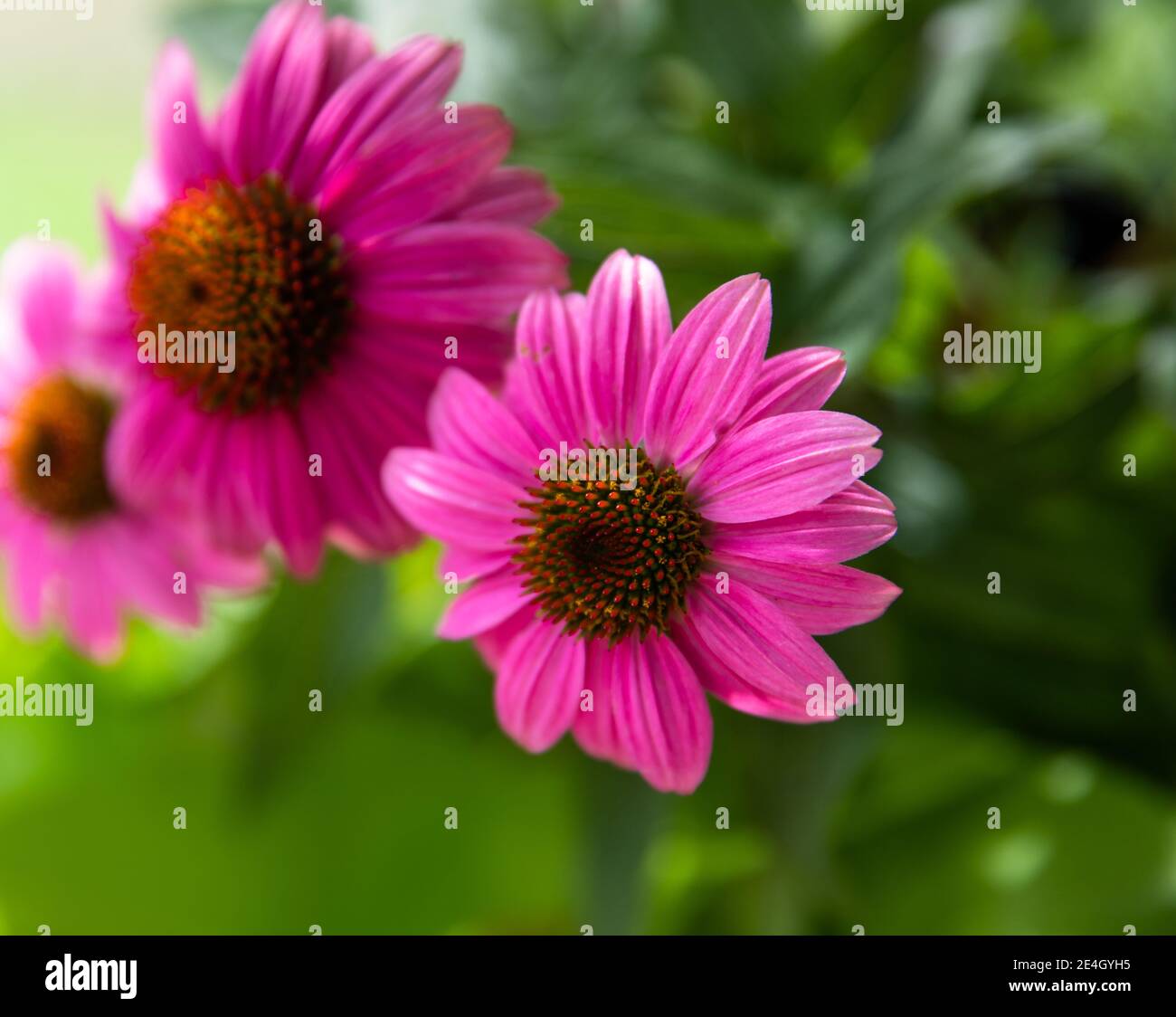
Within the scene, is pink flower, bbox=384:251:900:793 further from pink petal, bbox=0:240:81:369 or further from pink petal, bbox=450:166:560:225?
pink petal, bbox=0:240:81:369

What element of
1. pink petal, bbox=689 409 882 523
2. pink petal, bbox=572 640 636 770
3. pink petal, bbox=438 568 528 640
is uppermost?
pink petal, bbox=689 409 882 523

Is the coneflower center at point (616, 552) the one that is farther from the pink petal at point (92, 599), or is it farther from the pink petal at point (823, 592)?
the pink petal at point (92, 599)

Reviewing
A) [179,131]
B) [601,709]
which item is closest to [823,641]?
[601,709]

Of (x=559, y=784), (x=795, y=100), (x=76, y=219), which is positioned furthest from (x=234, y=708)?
(x=76, y=219)

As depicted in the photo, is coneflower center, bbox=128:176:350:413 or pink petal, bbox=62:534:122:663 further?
pink petal, bbox=62:534:122:663

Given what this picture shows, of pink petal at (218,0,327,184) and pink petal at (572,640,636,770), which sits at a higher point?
pink petal at (218,0,327,184)

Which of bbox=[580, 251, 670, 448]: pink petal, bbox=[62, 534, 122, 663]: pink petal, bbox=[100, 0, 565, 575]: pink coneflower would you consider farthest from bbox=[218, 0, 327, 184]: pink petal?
bbox=[62, 534, 122, 663]: pink petal
